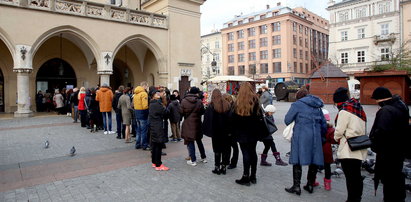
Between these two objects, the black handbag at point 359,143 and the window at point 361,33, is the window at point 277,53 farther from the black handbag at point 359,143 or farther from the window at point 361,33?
the black handbag at point 359,143

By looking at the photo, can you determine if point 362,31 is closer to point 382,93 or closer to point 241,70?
point 241,70

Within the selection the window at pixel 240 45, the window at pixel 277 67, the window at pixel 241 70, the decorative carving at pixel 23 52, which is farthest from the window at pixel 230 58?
the decorative carving at pixel 23 52

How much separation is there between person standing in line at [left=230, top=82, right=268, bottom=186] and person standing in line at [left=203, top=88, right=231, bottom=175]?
1.90ft

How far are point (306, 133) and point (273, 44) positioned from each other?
202 feet

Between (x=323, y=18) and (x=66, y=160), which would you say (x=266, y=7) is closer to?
(x=323, y=18)

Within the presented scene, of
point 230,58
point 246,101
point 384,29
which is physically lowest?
point 246,101

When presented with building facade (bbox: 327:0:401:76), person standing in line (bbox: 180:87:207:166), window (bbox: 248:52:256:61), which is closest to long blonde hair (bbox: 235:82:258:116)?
person standing in line (bbox: 180:87:207:166)

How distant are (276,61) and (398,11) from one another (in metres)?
24.6

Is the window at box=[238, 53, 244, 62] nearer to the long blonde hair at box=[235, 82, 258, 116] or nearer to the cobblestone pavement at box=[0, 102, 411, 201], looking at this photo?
the cobblestone pavement at box=[0, 102, 411, 201]

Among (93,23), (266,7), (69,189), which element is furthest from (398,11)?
(69,189)

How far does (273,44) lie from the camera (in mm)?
62219

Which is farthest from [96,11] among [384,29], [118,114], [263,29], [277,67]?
[263,29]

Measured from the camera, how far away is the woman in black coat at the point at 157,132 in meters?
5.58

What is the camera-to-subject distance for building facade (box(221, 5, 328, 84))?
59875mm
